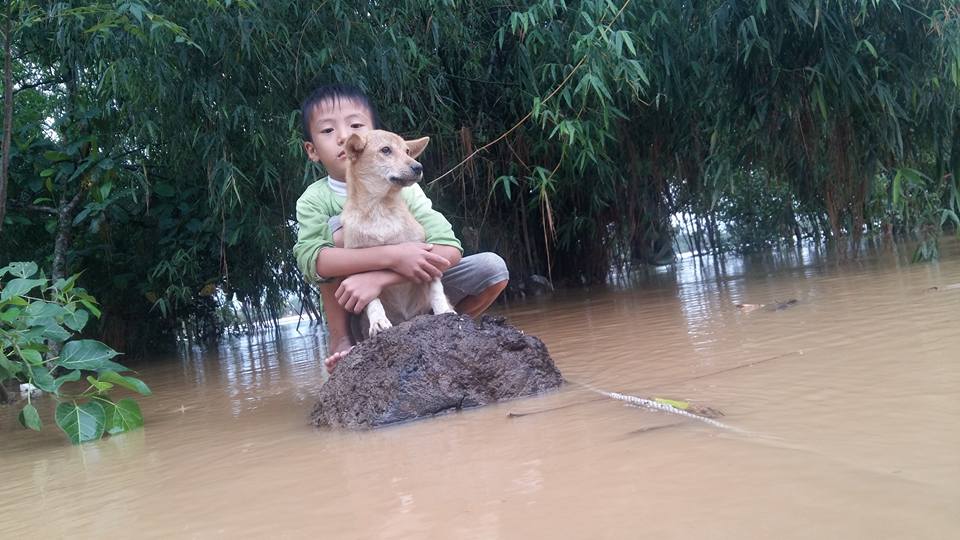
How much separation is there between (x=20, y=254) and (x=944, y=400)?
7.19 meters

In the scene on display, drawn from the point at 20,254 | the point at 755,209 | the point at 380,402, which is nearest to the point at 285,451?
the point at 380,402

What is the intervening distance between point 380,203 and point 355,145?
0.24 m

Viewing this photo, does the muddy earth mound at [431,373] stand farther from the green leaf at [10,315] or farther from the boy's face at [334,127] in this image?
the green leaf at [10,315]

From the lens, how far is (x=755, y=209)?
50.5 feet

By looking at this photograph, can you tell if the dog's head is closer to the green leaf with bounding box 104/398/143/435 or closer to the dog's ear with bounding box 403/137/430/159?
the dog's ear with bounding box 403/137/430/159

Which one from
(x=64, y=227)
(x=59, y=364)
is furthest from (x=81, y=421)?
(x=64, y=227)

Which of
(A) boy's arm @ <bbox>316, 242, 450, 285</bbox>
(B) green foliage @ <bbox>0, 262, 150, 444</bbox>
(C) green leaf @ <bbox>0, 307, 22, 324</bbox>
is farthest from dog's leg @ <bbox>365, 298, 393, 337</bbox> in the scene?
(C) green leaf @ <bbox>0, 307, 22, 324</bbox>

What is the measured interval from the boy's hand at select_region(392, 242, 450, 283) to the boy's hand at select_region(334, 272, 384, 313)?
0.28ft

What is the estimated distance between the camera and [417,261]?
9.62 feet

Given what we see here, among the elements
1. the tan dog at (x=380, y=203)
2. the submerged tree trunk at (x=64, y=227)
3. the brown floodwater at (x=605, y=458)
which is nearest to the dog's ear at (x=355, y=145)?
the tan dog at (x=380, y=203)

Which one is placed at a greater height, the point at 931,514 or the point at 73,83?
the point at 73,83

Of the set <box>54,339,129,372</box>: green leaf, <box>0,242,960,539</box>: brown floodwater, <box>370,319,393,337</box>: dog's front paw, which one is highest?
<box>54,339,129,372</box>: green leaf

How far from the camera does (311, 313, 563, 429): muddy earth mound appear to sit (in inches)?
102

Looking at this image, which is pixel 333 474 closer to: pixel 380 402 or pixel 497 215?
pixel 380 402
